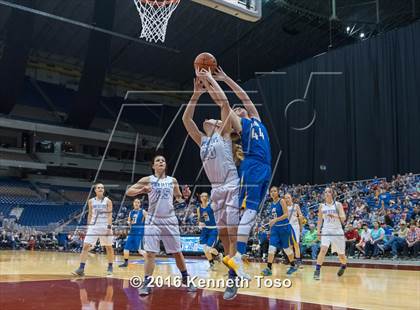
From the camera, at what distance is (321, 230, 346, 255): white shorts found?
7656 mm

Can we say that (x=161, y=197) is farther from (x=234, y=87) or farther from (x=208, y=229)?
(x=208, y=229)

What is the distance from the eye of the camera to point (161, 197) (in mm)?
5195

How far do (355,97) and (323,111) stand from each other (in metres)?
1.38

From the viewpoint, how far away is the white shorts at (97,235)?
7609 millimetres

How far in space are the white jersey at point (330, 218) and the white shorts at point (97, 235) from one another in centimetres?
370

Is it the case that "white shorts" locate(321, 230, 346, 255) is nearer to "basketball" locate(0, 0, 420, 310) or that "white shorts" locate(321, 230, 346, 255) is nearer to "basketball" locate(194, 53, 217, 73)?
"basketball" locate(0, 0, 420, 310)

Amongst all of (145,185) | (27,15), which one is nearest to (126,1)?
(27,15)

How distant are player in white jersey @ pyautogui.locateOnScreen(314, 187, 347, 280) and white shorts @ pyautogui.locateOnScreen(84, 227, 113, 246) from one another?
358 cm

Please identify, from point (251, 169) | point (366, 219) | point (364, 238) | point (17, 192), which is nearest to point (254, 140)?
point (251, 169)

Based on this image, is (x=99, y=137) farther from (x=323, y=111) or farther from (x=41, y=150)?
(x=323, y=111)

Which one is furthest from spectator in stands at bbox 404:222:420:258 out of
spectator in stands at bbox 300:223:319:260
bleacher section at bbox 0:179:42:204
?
bleacher section at bbox 0:179:42:204

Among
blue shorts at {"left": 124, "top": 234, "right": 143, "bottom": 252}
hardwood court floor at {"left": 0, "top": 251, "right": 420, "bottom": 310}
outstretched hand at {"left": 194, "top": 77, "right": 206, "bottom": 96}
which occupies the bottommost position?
hardwood court floor at {"left": 0, "top": 251, "right": 420, "bottom": 310}

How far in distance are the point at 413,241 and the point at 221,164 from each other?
7.72 m

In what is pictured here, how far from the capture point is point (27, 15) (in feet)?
61.8
